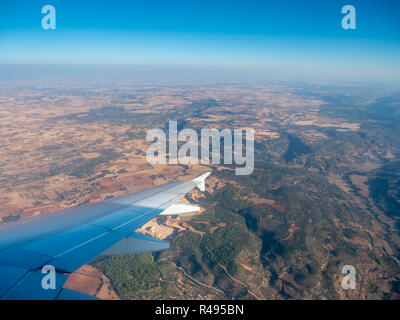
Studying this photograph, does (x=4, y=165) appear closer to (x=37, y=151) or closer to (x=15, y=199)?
(x=37, y=151)

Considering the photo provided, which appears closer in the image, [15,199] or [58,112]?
[15,199]

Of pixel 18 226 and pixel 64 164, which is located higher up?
pixel 18 226

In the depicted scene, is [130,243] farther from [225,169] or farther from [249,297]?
[225,169]

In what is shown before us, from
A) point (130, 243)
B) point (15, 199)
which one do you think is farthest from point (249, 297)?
point (15, 199)

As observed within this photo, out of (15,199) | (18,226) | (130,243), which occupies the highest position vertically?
(18,226)
